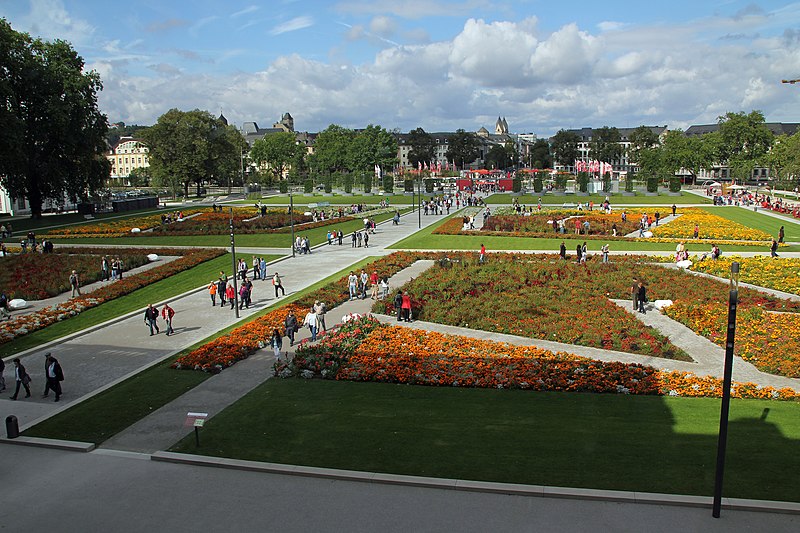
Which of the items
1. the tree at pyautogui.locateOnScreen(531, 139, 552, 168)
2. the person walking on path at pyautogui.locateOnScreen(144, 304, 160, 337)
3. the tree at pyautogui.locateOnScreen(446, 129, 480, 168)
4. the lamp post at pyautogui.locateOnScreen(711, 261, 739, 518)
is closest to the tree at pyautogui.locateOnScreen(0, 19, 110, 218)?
the person walking on path at pyautogui.locateOnScreen(144, 304, 160, 337)

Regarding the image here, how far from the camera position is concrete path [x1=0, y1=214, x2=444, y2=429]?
17.5 metres

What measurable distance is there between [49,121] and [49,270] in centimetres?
3416

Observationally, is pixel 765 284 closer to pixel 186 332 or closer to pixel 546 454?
pixel 546 454

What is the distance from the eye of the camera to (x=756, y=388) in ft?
52.9

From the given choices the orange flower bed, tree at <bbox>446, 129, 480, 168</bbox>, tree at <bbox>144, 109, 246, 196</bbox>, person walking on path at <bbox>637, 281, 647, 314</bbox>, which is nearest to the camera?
the orange flower bed

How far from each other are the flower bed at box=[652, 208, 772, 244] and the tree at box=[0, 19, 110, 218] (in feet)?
175

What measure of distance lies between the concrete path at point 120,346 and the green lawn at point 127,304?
790 mm

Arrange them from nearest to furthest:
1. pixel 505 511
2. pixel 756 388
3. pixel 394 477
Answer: pixel 505 511 → pixel 394 477 → pixel 756 388

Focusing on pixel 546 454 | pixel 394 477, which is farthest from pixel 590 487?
pixel 394 477

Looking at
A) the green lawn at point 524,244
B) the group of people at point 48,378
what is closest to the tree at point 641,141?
the green lawn at point 524,244

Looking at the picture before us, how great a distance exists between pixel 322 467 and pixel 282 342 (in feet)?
32.2

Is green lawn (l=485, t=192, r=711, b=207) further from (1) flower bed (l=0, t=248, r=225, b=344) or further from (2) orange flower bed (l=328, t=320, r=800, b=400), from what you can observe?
(2) orange flower bed (l=328, t=320, r=800, b=400)

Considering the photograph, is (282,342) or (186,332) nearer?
(282,342)

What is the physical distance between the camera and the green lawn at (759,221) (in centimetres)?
4752
